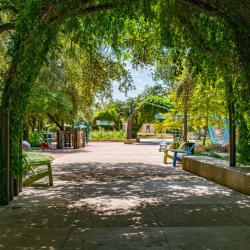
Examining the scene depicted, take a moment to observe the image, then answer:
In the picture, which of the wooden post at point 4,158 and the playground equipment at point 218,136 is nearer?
the wooden post at point 4,158

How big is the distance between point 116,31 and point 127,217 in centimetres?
573

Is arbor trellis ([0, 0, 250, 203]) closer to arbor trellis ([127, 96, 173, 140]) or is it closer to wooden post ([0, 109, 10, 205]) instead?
wooden post ([0, 109, 10, 205])

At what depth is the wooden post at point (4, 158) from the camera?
7.07 meters

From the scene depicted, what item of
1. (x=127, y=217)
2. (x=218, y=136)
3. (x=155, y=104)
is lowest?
(x=127, y=217)

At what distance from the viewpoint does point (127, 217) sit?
6035 millimetres

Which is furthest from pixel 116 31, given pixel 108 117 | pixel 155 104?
pixel 108 117

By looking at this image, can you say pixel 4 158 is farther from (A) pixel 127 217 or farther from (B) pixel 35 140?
(B) pixel 35 140

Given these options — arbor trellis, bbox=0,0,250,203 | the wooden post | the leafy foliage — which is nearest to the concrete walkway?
the wooden post

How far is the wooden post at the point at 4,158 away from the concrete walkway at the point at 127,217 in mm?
279

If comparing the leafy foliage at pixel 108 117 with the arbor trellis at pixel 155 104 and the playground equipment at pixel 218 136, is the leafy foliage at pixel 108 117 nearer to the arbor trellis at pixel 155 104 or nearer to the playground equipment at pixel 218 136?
the arbor trellis at pixel 155 104

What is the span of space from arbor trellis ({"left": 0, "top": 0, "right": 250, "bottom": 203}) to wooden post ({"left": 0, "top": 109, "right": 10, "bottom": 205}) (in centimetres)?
3

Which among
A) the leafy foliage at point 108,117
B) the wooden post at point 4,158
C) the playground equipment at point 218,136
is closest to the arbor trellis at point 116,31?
A: the wooden post at point 4,158

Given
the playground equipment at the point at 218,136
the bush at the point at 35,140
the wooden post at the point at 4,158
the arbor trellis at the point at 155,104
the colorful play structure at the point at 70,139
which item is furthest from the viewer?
the arbor trellis at the point at 155,104

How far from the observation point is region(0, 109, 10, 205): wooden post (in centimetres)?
707
